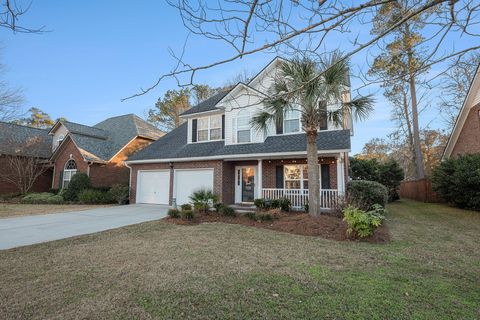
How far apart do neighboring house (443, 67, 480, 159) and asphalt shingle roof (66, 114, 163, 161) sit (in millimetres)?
→ 22880

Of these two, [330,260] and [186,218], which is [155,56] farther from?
[186,218]

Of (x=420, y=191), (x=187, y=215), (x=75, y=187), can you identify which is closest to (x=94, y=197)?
(x=75, y=187)

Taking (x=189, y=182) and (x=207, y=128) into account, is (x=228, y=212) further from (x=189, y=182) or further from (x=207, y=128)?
(x=207, y=128)

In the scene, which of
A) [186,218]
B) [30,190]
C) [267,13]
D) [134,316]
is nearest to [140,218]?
[186,218]

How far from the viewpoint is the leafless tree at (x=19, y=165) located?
1869 cm

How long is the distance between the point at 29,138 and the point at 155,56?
22.1 meters

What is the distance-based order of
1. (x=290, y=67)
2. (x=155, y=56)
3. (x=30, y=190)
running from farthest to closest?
1. (x=30, y=190)
2. (x=290, y=67)
3. (x=155, y=56)

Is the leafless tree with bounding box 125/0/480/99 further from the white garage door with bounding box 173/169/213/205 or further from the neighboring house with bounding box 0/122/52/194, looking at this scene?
the neighboring house with bounding box 0/122/52/194

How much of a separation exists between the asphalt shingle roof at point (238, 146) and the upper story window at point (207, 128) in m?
0.43

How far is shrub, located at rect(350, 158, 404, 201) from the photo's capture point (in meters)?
18.4

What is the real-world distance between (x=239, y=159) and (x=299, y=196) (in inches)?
141

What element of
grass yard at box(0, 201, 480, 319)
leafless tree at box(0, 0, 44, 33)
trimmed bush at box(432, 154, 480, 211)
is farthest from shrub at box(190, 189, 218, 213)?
trimmed bush at box(432, 154, 480, 211)

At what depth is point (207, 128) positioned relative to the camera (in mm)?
15133

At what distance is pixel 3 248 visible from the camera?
596 centimetres
